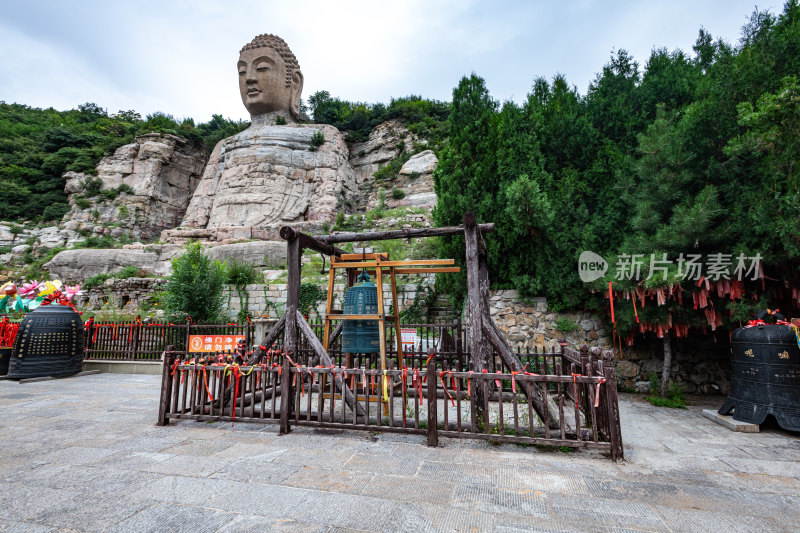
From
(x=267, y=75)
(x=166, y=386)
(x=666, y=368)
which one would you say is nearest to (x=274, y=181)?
(x=267, y=75)

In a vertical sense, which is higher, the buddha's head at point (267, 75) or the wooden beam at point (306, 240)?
the buddha's head at point (267, 75)

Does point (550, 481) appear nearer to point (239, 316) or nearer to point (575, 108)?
point (575, 108)

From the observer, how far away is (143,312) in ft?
49.9

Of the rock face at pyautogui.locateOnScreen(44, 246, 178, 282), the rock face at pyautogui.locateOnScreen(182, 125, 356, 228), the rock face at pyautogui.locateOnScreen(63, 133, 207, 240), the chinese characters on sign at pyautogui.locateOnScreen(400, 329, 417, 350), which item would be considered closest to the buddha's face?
the rock face at pyautogui.locateOnScreen(182, 125, 356, 228)

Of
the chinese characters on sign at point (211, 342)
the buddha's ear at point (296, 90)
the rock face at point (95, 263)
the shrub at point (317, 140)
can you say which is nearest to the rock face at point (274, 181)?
the shrub at point (317, 140)

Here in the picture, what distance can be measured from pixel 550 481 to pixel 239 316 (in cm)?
1386

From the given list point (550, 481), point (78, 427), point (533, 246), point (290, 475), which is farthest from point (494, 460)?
point (533, 246)

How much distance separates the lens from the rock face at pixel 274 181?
25.6 metres

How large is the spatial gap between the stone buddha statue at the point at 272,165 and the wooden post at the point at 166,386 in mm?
20624

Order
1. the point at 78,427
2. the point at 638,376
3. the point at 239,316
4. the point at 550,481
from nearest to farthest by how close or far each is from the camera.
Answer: the point at 550,481 < the point at 78,427 < the point at 638,376 < the point at 239,316

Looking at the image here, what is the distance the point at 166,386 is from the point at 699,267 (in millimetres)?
9028

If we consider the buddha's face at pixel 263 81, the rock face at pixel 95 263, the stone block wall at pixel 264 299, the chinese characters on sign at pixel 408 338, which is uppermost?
the buddha's face at pixel 263 81

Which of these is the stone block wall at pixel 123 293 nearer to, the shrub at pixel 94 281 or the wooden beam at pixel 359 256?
the shrub at pixel 94 281

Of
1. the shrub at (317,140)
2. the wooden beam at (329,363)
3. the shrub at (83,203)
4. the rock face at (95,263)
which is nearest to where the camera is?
the wooden beam at (329,363)
